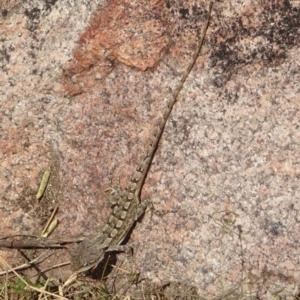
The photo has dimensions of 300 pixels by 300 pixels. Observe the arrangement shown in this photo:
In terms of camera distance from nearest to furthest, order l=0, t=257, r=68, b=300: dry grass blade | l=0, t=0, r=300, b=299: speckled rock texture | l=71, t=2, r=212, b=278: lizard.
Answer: l=0, t=0, r=300, b=299: speckled rock texture, l=71, t=2, r=212, b=278: lizard, l=0, t=257, r=68, b=300: dry grass blade

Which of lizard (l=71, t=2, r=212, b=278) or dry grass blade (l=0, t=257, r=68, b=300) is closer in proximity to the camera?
lizard (l=71, t=2, r=212, b=278)

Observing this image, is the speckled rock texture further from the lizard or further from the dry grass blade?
the dry grass blade

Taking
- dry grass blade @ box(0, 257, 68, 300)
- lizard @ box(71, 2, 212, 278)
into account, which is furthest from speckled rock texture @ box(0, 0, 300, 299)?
dry grass blade @ box(0, 257, 68, 300)

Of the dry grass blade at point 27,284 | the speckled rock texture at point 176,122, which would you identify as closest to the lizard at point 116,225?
the speckled rock texture at point 176,122

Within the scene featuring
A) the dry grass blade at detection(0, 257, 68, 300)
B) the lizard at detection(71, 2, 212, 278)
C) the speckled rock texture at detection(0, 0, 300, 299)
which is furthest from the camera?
the dry grass blade at detection(0, 257, 68, 300)

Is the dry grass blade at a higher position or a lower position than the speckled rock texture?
lower

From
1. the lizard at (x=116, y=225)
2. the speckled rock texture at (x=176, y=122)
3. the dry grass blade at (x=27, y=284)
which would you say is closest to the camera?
the speckled rock texture at (x=176, y=122)

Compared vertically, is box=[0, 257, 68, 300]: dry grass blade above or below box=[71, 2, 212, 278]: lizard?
below

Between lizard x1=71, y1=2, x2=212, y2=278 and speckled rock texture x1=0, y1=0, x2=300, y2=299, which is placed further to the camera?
lizard x1=71, y1=2, x2=212, y2=278

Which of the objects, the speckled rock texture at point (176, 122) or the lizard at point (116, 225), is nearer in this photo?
the speckled rock texture at point (176, 122)

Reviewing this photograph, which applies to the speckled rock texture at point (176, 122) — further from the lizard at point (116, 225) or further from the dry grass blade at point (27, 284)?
the dry grass blade at point (27, 284)
